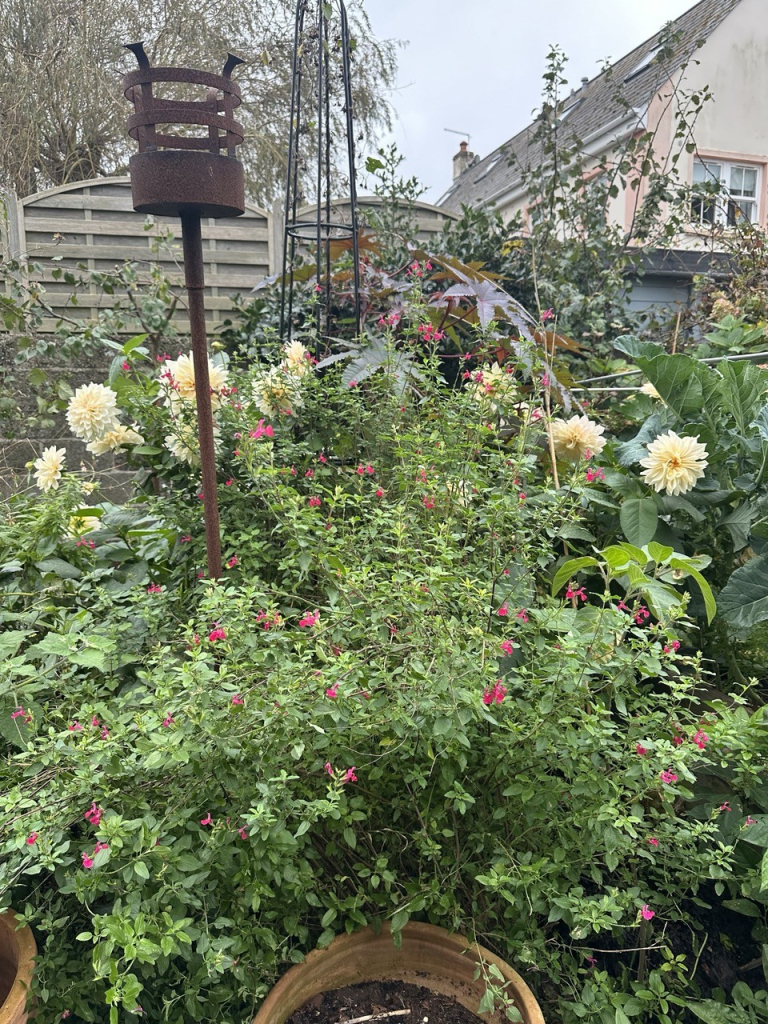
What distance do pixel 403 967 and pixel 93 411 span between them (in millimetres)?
1303

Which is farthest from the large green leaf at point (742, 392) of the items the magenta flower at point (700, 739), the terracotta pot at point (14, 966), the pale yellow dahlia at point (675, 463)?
the terracotta pot at point (14, 966)

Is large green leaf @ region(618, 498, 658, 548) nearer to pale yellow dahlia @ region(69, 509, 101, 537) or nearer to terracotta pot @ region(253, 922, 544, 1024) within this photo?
terracotta pot @ region(253, 922, 544, 1024)

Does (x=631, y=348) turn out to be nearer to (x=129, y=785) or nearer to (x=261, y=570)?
(x=261, y=570)

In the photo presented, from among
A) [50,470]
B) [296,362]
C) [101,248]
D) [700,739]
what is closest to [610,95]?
[101,248]

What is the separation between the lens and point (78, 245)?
198 inches

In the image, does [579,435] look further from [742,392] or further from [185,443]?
[185,443]

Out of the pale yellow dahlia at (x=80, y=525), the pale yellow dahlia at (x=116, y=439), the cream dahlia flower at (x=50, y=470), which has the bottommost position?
the pale yellow dahlia at (x=80, y=525)

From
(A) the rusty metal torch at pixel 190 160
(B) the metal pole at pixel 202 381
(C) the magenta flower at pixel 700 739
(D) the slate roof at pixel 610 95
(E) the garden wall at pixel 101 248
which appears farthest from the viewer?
(D) the slate roof at pixel 610 95

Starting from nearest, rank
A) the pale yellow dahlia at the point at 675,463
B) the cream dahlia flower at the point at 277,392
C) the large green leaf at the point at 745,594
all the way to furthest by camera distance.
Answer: the large green leaf at the point at 745,594, the pale yellow dahlia at the point at 675,463, the cream dahlia flower at the point at 277,392

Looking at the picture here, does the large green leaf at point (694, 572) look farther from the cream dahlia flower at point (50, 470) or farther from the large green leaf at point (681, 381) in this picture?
the cream dahlia flower at point (50, 470)

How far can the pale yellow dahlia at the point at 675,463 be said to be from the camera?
1.61 meters

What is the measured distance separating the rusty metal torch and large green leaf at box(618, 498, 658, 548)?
37.4 inches

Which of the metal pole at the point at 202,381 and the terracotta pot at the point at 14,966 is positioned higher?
the metal pole at the point at 202,381

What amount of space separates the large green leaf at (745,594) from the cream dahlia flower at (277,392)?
3.35 ft
